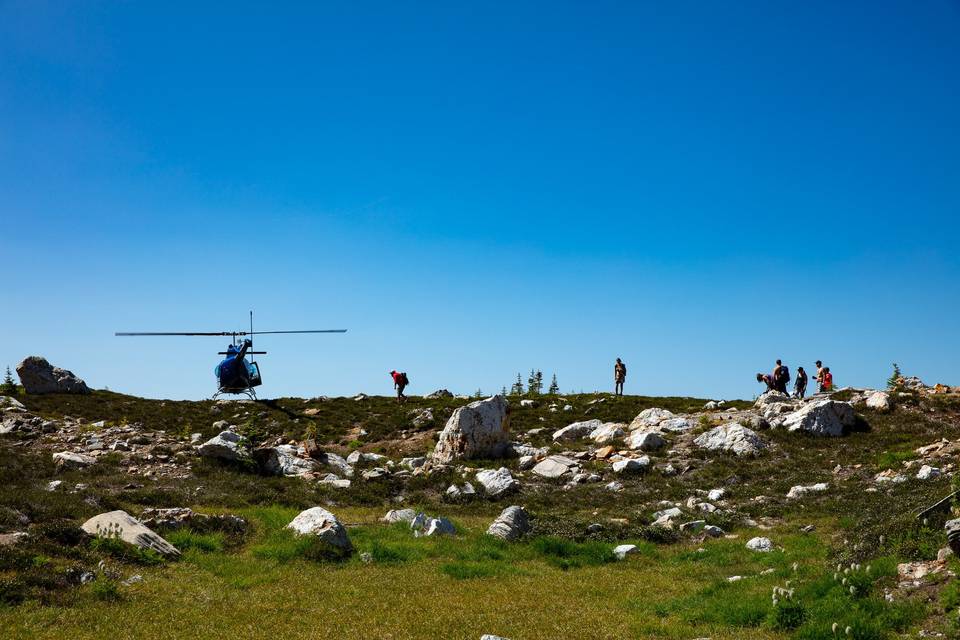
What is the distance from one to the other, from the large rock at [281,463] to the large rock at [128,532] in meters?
11.9

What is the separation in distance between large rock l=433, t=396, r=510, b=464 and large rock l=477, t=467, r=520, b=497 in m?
3.85

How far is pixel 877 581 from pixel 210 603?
11.3 metres

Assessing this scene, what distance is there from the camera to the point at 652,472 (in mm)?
27391

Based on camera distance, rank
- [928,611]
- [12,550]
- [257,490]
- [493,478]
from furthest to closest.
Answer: [493,478] → [257,490] → [12,550] → [928,611]

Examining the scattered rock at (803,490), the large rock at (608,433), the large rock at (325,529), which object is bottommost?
the scattered rock at (803,490)

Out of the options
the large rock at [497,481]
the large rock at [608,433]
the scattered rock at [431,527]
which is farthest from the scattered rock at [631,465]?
the scattered rock at [431,527]

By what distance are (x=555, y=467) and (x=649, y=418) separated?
34.4ft

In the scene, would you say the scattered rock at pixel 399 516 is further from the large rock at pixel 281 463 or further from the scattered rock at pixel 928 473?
the scattered rock at pixel 928 473

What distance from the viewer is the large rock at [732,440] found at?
29344mm

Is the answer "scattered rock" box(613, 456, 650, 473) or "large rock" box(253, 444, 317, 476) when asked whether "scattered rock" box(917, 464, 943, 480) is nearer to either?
"scattered rock" box(613, 456, 650, 473)

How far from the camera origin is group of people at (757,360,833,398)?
40.1 meters

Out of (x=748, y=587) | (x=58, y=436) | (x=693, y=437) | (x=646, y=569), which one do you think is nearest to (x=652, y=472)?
(x=693, y=437)

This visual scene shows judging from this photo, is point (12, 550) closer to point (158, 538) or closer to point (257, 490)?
point (158, 538)

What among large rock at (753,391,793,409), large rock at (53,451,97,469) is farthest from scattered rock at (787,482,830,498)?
large rock at (53,451,97,469)
